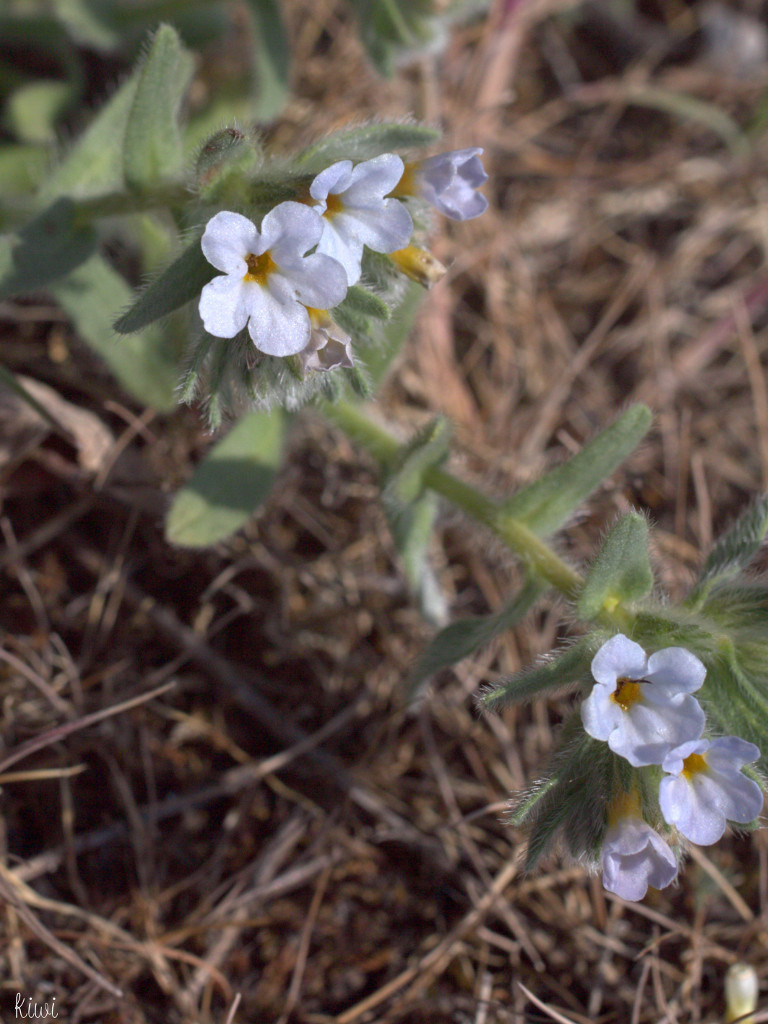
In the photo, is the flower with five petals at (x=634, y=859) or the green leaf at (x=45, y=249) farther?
the green leaf at (x=45, y=249)

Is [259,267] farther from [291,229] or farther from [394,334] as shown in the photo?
[394,334]

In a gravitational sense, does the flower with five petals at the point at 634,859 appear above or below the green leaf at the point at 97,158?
below

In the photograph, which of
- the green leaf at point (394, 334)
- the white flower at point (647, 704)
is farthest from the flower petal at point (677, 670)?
the green leaf at point (394, 334)

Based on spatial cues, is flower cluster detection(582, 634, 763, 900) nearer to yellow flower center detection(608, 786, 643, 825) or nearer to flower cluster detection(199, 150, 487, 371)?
yellow flower center detection(608, 786, 643, 825)

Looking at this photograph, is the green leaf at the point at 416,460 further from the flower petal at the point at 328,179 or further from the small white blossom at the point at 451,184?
the flower petal at the point at 328,179

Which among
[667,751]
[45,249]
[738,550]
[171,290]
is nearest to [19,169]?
[45,249]

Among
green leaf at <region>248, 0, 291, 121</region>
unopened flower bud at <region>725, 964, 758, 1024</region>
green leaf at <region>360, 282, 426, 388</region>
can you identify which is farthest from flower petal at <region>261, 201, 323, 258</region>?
unopened flower bud at <region>725, 964, 758, 1024</region>

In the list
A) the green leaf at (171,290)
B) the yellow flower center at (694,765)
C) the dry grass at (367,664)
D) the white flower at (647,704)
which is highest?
the green leaf at (171,290)
